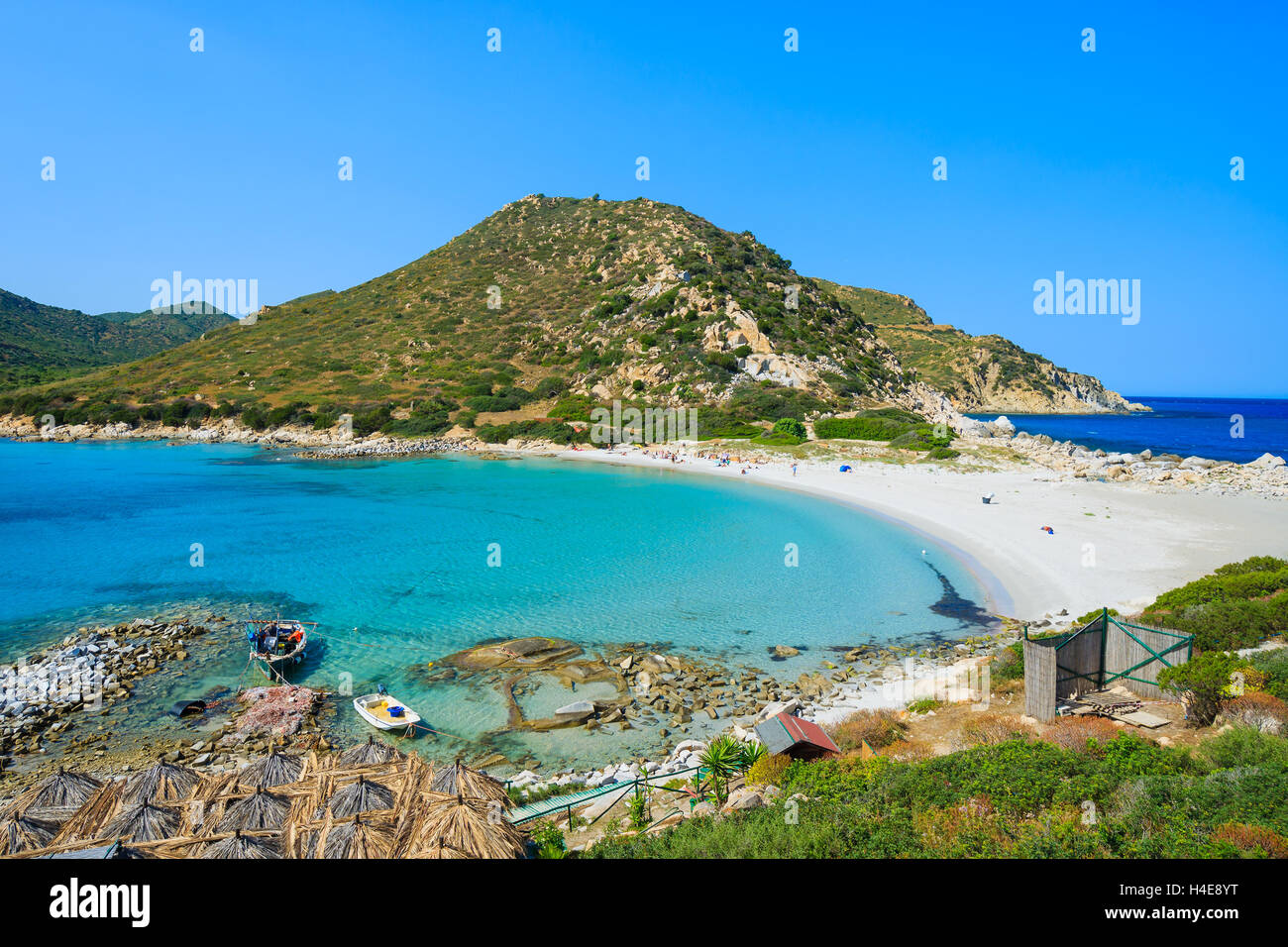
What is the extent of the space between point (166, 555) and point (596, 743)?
76.6 ft

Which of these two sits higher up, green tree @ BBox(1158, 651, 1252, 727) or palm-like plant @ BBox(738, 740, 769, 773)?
green tree @ BBox(1158, 651, 1252, 727)

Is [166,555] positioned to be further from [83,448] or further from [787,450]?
[83,448]

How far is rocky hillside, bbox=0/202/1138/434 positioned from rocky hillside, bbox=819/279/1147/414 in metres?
6.52

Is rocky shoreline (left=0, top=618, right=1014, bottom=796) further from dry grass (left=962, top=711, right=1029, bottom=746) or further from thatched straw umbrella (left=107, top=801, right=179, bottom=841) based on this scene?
thatched straw umbrella (left=107, top=801, right=179, bottom=841)

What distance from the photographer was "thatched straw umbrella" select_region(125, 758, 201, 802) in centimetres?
793

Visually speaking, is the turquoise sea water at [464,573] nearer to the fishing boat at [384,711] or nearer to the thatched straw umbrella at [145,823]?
the fishing boat at [384,711]

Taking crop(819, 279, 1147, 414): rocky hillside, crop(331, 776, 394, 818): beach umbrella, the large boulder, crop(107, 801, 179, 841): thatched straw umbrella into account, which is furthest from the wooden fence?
crop(819, 279, 1147, 414): rocky hillside

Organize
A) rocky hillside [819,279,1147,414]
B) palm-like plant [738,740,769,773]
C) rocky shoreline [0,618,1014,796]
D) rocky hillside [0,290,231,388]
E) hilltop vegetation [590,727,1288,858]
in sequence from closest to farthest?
hilltop vegetation [590,727,1288,858], palm-like plant [738,740,769,773], rocky shoreline [0,618,1014,796], rocky hillside [0,290,231,388], rocky hillside [819,279,1147,414]

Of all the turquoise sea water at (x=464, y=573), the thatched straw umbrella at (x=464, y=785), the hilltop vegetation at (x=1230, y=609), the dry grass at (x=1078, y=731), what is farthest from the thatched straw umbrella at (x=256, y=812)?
the hilltop vegetation at (x=1230, y=609)

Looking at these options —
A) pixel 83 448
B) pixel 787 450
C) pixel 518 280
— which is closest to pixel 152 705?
pixel 787 450

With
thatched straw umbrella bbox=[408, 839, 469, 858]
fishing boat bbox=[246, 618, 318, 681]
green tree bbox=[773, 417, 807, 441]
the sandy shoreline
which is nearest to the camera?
thatched straw umbrella bbox=[408, 839, 469, 858]

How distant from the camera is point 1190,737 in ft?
32.0
